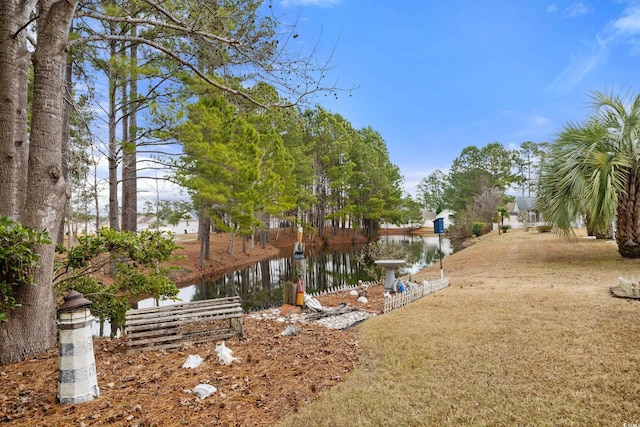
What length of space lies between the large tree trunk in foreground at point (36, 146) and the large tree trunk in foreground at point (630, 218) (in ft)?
50.5

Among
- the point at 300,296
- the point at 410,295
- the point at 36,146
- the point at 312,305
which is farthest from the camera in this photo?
the point at 410,295

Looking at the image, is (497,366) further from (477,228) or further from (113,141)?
(477,228)

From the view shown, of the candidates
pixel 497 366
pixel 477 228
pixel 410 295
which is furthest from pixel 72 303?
pixel 477 228

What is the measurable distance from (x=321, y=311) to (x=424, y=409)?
13.4 ft

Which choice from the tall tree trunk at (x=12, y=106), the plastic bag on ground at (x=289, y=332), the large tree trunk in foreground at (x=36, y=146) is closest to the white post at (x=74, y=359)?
the large tree trunk in foreground at (x=36, y=146)

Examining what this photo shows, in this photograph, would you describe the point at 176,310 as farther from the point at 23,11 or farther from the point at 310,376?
the point at 23,11

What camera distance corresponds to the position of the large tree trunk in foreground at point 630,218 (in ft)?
37.7

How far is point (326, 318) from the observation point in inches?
255

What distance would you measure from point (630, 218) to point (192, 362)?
47.2 feet

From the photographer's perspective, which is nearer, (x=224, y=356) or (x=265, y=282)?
(x=224, y=356)

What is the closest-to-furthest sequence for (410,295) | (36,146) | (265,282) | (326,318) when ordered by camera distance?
(36,146), (326,318), (410,295), (265,282)

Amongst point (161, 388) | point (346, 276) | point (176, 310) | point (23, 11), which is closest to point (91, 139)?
point (23, 11)

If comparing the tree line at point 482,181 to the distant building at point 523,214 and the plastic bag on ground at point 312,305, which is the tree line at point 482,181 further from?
the plastic bag on ground at point 312,305

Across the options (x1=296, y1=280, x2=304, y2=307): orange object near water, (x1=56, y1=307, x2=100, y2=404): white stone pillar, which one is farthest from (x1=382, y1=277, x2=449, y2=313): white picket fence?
(x1=56, y1=307, x2=100, y2=404): white stone pillar
